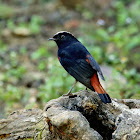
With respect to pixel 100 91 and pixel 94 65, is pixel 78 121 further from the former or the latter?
pixel 94 65

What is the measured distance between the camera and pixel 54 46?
32.3 ft

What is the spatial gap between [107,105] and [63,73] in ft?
8.90

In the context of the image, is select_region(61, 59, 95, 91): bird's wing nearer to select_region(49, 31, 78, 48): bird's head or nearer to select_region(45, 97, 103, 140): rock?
select_region(49, 31, 78, 48): bird's head

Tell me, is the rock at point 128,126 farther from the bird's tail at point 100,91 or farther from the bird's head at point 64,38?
the bird's head at point 64,38

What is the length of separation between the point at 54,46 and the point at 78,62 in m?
6.30

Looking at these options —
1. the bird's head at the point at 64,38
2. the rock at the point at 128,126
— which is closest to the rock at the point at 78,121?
the rock at the point at 128,126

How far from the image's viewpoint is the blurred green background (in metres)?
6.10

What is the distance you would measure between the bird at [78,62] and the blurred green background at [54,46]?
52.3 inches

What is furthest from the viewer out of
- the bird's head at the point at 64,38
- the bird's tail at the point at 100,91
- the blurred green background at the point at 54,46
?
the blurred green background at the point at 54,46

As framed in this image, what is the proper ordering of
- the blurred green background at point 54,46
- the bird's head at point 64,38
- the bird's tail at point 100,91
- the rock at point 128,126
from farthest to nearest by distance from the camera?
the blurred green background at point 54,46, the bird's head at point 64,38, the bird's tail at point 100,91, the rock at point 128,126

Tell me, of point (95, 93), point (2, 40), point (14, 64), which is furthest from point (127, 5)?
point (95, 93)

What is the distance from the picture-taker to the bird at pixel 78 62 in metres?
3.39

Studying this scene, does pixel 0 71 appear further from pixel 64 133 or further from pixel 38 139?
pixel 64 133

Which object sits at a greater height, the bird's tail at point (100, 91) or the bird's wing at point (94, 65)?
the bird's wing at point (94, 65)
